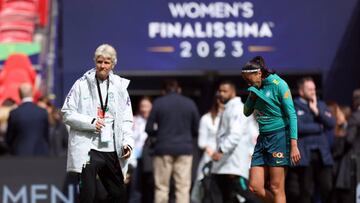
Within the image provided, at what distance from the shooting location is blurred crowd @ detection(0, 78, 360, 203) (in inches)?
520

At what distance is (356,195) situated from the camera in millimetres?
12938

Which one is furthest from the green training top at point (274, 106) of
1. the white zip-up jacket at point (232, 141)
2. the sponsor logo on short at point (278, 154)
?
the white zip-up jacket at point (232, 141)

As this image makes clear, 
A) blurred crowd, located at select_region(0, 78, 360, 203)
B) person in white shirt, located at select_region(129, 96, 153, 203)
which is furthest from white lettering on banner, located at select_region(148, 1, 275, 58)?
person in white shirt, located at select_region(129, 96, 153, 203)

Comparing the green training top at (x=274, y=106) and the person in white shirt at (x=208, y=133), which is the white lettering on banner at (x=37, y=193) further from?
the green training top at (x=274, y=106)

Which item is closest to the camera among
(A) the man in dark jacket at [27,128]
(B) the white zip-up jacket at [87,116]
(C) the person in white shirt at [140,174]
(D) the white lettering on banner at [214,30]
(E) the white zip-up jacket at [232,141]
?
(B) the white zip-up jacket at [87,116]

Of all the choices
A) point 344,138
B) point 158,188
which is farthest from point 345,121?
point 158,188

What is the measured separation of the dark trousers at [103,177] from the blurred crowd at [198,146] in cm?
344

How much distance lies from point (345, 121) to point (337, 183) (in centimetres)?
117

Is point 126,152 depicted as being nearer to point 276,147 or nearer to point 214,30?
point 276,147

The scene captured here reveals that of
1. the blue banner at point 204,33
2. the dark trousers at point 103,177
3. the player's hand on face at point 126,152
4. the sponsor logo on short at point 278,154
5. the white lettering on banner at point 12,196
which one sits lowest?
the white lettering on banner at point 12,196

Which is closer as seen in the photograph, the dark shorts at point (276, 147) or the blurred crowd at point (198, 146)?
the dark shorts at point (276, 147)

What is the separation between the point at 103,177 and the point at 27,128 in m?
4.71

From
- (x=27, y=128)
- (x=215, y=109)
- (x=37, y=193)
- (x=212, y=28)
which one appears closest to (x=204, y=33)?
(x=212, y=28)

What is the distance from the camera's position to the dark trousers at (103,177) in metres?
9.64
